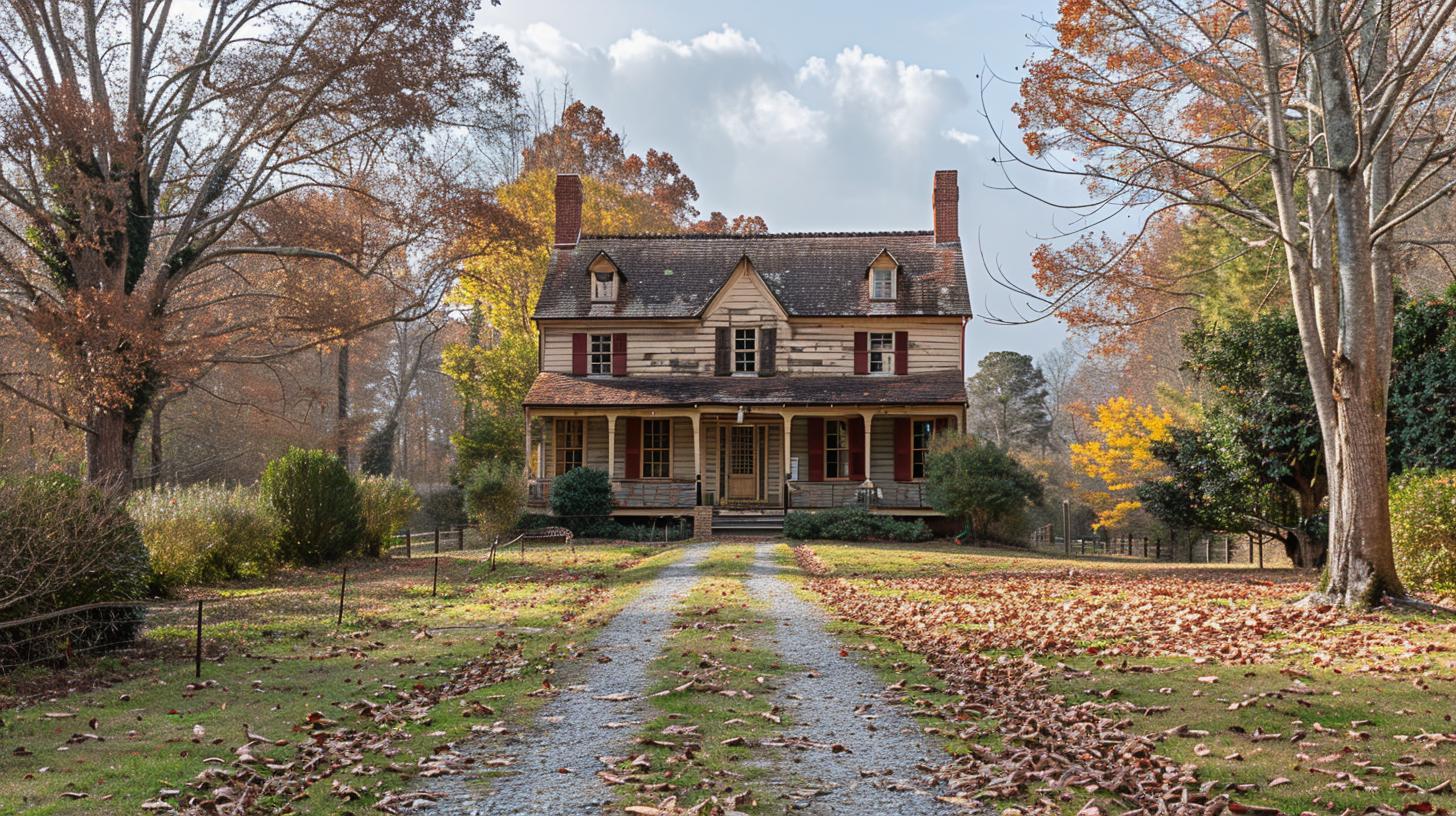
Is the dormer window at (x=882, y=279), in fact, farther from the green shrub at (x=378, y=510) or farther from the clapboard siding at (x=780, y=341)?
the green shrub at (x=378, y=510)

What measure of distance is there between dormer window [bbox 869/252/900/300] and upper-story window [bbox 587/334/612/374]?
8416 millimetres

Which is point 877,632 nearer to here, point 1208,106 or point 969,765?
point 969,765

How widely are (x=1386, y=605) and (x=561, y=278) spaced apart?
1024 inches

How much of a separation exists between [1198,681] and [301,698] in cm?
722

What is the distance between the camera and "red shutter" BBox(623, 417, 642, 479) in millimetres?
32031

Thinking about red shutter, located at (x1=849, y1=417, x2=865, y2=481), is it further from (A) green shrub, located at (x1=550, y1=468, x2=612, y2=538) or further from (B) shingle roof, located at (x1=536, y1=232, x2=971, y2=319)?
(A) green shrub, located at (x1=550, y1=468, x2=612, y2=538)

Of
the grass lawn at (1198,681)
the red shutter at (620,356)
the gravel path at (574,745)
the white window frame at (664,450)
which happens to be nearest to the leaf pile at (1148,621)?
the grass lawn at (1198,681)

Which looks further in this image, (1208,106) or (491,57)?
(491,57)

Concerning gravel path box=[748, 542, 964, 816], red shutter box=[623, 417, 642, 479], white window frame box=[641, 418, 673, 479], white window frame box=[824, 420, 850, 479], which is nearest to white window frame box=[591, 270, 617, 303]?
red shutter box=[623, 417, 642, 479]

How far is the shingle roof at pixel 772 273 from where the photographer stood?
1262 inches

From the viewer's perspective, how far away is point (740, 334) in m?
32.2

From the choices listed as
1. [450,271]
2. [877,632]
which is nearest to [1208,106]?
[877,632]

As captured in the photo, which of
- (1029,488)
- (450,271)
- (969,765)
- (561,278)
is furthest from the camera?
(561,278)

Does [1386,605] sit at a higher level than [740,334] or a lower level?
lower
